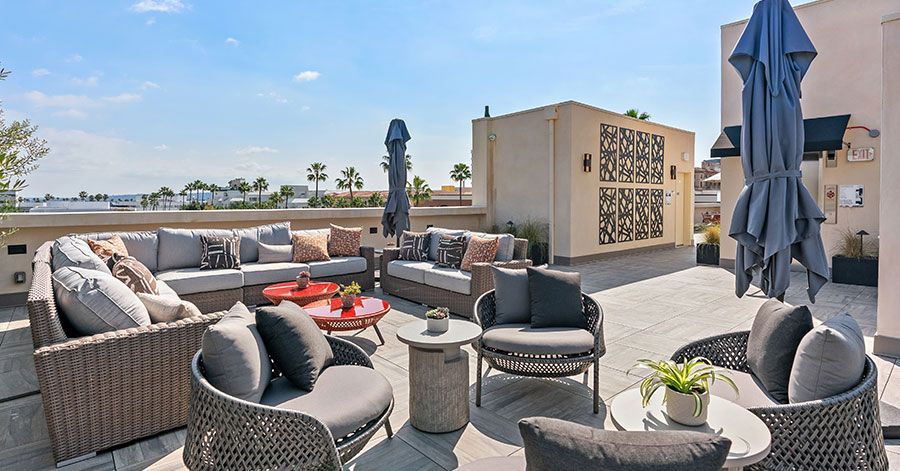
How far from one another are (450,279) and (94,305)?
10.7ft

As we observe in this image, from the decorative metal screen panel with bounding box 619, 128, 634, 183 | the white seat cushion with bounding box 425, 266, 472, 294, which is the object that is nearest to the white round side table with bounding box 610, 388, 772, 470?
the white seat cushion with bounding box 425, 266, 472, 294

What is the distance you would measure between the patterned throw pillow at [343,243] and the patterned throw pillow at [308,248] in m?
0.18

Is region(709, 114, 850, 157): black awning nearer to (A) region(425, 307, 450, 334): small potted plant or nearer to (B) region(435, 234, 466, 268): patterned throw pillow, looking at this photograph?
(B) region(435, 234, 466, 268): patterned throw pillow

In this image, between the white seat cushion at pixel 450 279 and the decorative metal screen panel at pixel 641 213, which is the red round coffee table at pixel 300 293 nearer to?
the white seat cushion at pixel 450 279

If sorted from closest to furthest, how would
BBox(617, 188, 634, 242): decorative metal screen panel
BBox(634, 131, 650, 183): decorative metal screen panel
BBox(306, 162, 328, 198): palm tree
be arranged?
BBox(617, 188, 634, 242): decorative metal screen panel < BBox(634, 131, 650, 183): decorative metal screen panel < BBox(306, 162, 328, 198): palm tree

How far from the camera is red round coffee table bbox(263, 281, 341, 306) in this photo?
14.3ft

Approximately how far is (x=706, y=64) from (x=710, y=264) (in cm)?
413

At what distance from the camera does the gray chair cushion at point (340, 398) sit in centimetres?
183

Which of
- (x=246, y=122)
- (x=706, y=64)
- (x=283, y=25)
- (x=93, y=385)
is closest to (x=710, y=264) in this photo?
(x=706, y=64)

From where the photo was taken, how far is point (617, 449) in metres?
0.86

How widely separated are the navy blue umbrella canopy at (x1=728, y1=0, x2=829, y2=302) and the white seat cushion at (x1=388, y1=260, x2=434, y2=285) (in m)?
3.47

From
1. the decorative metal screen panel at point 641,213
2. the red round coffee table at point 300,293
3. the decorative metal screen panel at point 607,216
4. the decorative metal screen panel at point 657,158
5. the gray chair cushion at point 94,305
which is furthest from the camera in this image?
the decorative metal screen panel at point 657,158

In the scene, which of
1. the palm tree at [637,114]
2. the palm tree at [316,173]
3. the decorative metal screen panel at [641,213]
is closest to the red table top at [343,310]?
the decorative metal screen panel at [641,213]

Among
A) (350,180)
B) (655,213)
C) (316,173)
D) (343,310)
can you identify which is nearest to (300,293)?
(343,310)
